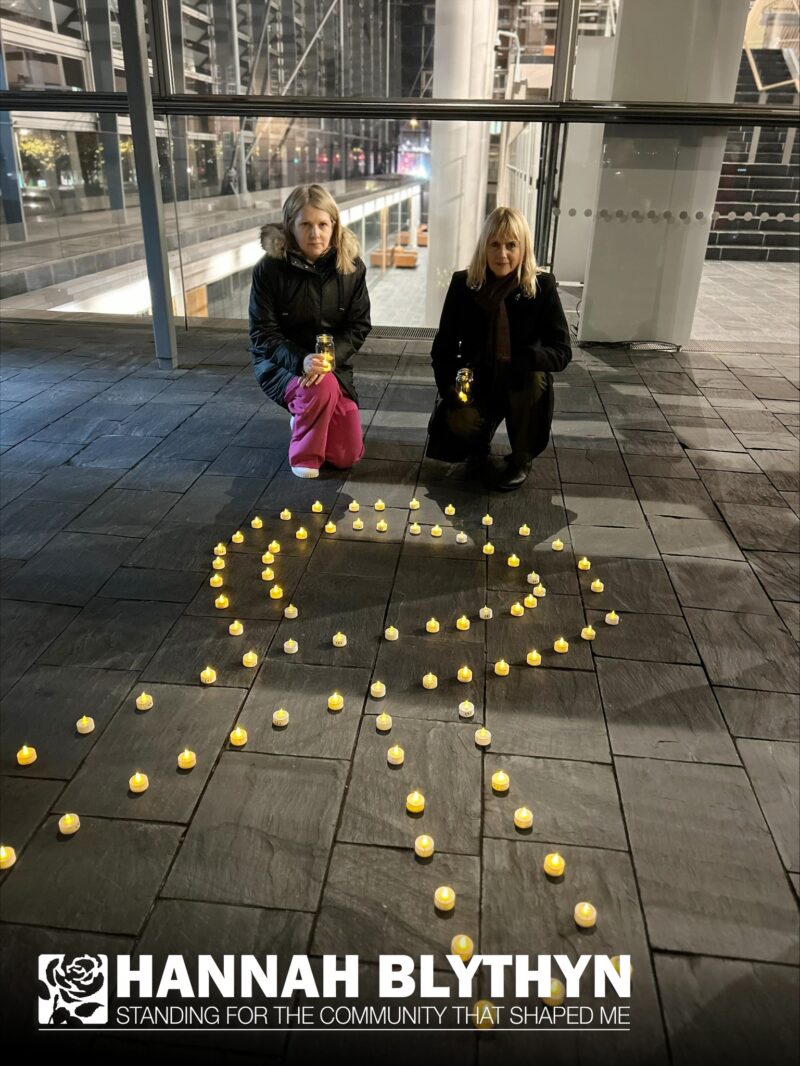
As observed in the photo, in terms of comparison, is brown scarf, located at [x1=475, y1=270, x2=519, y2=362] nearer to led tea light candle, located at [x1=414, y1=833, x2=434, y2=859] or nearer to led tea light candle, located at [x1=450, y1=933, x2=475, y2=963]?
led tea light candle, located at [x1=414, y1=833, x2=434, y2=859]

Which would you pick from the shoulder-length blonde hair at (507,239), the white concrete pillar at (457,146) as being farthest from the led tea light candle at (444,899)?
the white concrete pillar at (457,146)

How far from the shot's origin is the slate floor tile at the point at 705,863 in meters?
1.64

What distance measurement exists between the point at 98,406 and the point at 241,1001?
4.03 meters

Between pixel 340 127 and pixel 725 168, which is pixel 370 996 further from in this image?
pixel 340 127

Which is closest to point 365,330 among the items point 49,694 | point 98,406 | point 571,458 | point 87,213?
point 571,458

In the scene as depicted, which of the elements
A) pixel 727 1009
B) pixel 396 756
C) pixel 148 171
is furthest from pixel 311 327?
pixel 727 1009

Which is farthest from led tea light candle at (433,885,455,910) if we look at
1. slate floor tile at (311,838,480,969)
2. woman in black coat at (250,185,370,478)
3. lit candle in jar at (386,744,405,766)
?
woman in black coat at (250,185,370,478)

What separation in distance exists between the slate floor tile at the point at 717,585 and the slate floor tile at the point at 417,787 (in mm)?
1205

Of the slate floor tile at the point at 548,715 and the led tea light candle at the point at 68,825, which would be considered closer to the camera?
the led tea light candle at the point at 68,825

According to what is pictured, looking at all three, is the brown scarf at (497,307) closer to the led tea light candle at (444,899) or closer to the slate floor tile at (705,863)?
the slate floor tile at (705,863)

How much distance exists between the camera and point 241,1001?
4.96 feet

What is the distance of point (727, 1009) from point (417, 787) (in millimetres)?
820

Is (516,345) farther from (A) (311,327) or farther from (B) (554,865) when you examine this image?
(B) (554,865)

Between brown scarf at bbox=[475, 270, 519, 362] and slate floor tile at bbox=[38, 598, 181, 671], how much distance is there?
6.22ft
